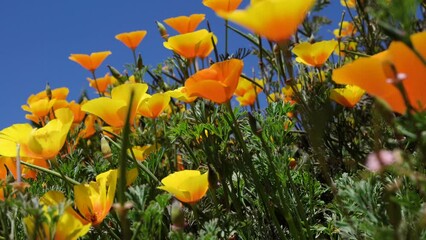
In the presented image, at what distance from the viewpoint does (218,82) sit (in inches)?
42.8

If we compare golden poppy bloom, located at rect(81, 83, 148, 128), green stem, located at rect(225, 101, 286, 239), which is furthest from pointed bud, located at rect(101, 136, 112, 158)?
green stem, located at rect(225, 101, 286, 239)

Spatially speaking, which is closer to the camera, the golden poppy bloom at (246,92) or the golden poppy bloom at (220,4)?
the golden poppy bloom at (220,4)

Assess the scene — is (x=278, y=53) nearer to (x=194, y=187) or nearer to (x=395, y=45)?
(x=194, y=187)

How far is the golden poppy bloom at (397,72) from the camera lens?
2.13ft

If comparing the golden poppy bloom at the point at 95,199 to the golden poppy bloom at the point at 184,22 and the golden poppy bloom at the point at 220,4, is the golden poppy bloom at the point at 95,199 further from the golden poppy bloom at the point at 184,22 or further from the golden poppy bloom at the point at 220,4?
the golden poppy bloom at the point at 184,22

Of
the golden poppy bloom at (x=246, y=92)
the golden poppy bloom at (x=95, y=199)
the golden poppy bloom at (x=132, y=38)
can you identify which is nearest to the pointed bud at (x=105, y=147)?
the golden poppy bloom at (x=95, y=199)

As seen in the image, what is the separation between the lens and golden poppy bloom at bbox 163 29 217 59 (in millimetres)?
1458

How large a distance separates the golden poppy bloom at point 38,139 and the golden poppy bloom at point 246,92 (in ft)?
3.27

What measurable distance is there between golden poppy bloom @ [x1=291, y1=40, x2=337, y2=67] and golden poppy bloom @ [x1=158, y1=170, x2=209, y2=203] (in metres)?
0.53

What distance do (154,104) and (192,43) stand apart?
0.20 meters

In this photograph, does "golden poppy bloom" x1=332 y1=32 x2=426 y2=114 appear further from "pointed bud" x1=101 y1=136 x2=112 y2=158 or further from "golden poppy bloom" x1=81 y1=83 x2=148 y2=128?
"pointed bud" x1=101 y1=136 x2=112 y2=158

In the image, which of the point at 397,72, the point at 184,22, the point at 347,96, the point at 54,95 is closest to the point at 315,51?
the point at 347,96

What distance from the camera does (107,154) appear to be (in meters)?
1.36

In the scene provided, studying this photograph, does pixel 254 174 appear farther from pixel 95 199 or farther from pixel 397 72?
pixel 397 72
